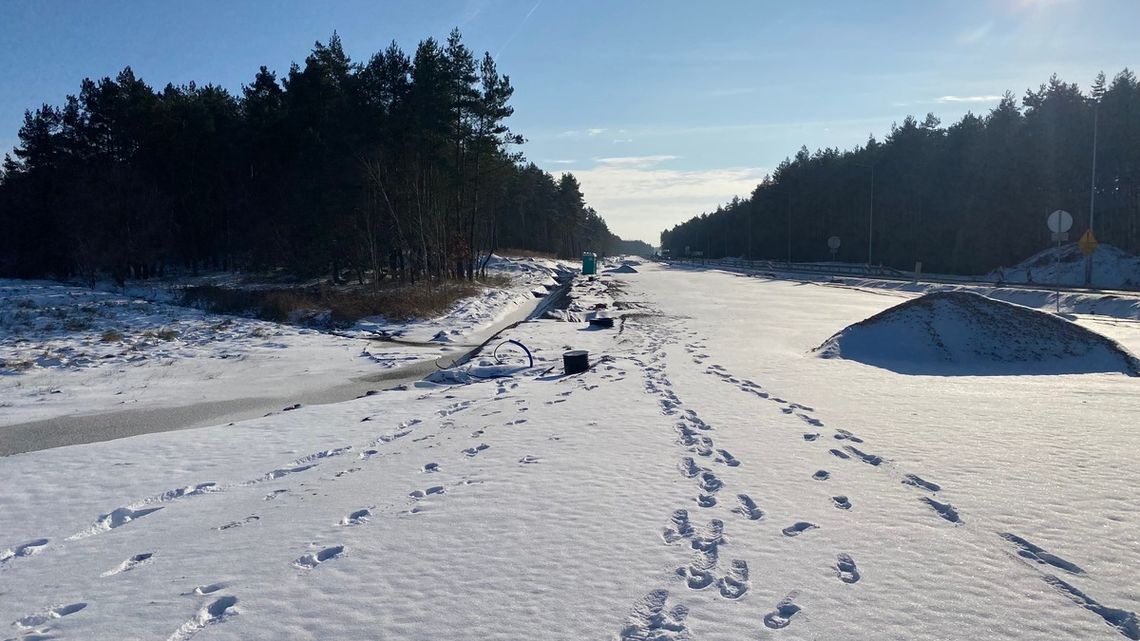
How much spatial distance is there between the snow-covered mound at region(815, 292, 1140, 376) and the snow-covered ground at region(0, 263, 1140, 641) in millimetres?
2114

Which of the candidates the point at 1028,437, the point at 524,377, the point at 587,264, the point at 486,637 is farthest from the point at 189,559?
the point at 587,264

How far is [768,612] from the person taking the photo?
375cm

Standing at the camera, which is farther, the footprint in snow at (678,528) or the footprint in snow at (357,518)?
the footprint in snow at (357,518)

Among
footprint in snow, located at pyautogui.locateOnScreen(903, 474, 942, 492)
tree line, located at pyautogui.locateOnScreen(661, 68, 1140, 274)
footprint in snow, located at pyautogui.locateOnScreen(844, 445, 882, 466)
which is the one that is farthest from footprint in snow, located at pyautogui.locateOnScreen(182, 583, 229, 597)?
tree line, located at pyautogui.locateOnScreen(661, 68, 1140, 274)

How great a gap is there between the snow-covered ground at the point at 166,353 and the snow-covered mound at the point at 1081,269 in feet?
118

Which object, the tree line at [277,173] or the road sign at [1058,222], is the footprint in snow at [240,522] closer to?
the road sign at [1058,222]

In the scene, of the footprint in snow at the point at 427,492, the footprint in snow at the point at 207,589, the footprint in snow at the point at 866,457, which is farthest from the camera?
the footprint in snow at the point at 866,457

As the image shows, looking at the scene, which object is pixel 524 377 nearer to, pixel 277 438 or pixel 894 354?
pixel 277 438

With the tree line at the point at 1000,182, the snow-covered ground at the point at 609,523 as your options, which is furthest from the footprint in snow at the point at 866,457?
the tree line at the point at 1000,182

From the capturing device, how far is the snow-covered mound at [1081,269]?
1624 inches

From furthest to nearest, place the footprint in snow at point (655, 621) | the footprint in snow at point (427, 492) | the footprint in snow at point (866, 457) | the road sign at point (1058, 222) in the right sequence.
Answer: the road sign at point (1058, 222) < the footprint in snow at point (866, 457) < the footprint in snow at point (427, 492) < the footprint in snow at point (655, 621)

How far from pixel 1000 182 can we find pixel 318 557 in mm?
67084

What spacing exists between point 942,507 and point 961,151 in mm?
72432

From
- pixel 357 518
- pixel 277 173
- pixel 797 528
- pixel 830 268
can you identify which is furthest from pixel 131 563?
pixel 830 268
